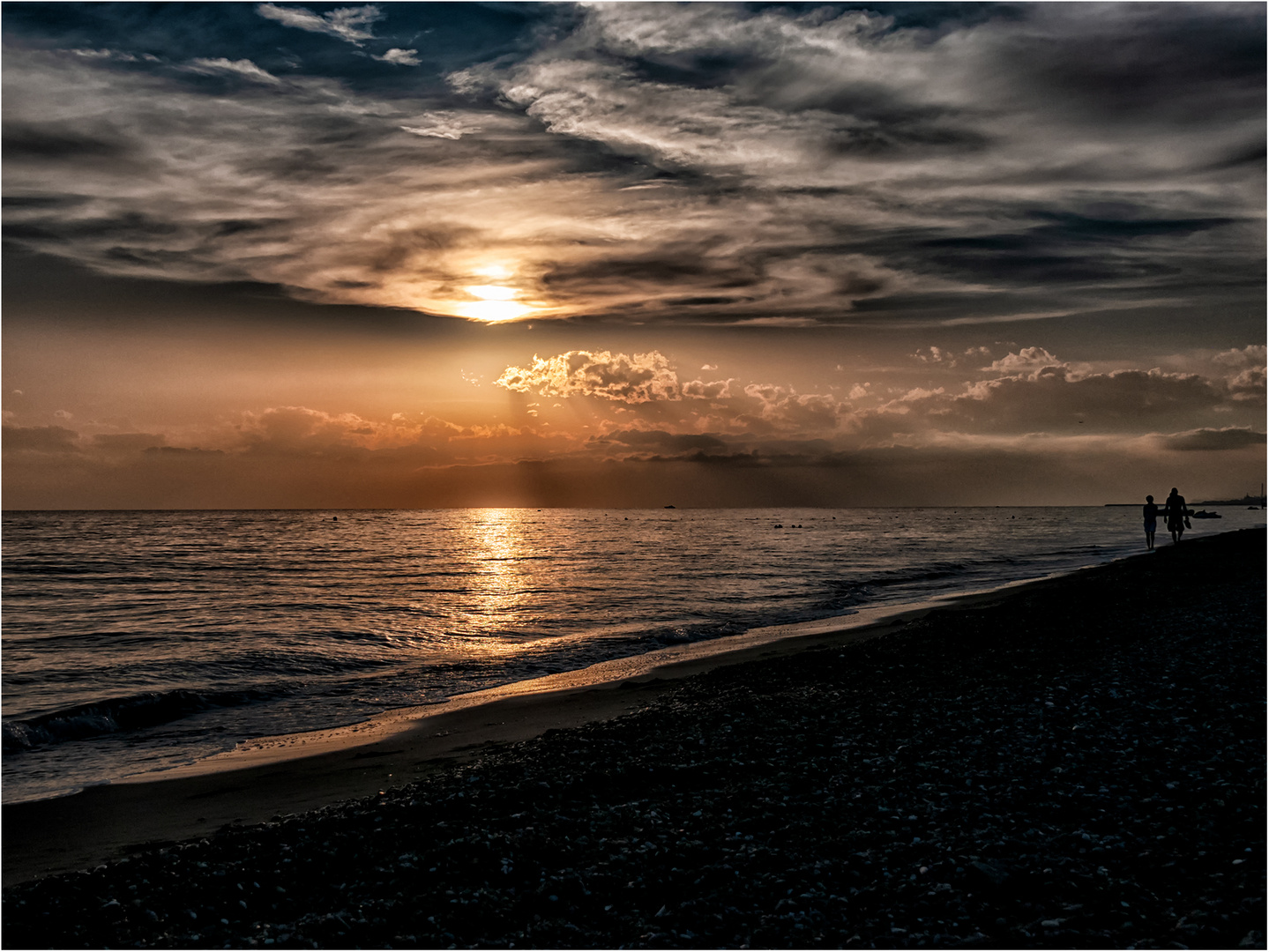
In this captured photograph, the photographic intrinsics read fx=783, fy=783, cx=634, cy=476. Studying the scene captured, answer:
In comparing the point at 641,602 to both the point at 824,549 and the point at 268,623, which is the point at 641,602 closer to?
the point at 268,623

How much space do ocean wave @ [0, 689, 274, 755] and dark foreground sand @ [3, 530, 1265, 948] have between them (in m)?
5.43

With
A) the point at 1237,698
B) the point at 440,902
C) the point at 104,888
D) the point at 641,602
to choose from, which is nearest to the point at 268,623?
the point at 641,602

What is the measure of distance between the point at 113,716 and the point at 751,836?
16727mm

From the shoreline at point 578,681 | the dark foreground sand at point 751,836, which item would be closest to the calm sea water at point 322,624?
the shoreline at point 578,681

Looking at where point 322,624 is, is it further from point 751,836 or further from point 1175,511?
point 1175,511

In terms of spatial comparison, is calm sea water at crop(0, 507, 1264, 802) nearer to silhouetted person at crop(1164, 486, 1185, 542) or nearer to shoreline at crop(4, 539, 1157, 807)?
shoreline at crop(4, 539, 1157, 807)

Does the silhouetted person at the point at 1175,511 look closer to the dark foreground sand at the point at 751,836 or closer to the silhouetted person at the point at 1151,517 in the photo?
the silhouetted person at the point at 1151,517

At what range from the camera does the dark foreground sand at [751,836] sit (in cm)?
697

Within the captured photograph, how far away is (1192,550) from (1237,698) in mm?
44320

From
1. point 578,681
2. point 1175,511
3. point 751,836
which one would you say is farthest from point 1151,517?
point 751,836

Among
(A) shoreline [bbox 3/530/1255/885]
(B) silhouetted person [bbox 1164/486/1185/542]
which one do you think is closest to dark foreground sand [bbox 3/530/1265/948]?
(A) shoreline [bbox 3/530/1255/885]

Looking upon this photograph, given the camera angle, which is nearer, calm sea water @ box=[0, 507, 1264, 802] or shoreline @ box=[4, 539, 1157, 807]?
shoreline @ box=[4, 539, 1157, 807]

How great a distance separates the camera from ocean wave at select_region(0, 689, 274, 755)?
1656cm

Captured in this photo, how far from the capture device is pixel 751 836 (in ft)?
28.4
